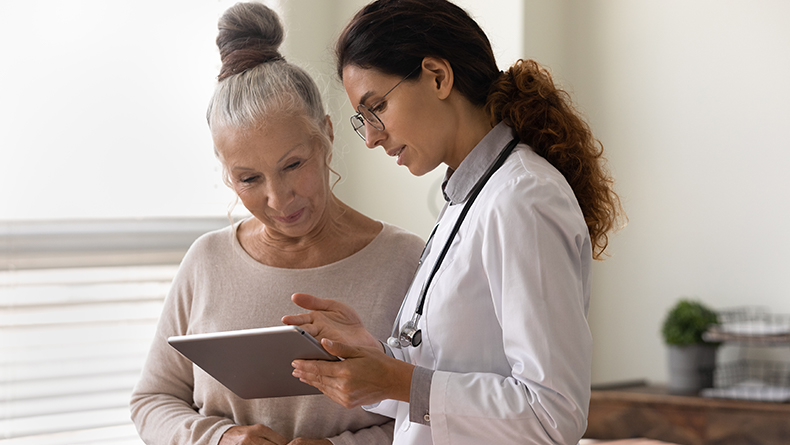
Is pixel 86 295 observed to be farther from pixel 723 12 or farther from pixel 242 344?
pixel 723 12

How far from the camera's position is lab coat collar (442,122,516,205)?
44.9 inches

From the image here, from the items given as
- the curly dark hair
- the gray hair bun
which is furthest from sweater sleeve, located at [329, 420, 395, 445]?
the gray hair bun

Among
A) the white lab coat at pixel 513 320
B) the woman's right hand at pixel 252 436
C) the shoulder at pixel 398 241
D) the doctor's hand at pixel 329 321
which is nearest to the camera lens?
the white lab coat at pixel 513 320

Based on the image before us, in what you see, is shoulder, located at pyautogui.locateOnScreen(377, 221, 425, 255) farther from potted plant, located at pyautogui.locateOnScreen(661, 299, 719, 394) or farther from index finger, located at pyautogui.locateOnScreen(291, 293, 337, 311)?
potted plant, located at pyautogui.locateOnScreen(661, 299, 719, 394)

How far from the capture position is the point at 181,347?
1130mm

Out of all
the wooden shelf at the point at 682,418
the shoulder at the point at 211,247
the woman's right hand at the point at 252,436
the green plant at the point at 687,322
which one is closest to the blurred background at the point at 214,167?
the green plant at the point at 687,322

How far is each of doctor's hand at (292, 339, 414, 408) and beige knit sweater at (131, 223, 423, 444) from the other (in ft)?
1.29

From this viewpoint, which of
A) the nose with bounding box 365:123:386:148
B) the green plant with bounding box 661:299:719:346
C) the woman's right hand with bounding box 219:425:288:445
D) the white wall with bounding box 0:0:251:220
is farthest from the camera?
the green plant with bounding box 661:299:719:346

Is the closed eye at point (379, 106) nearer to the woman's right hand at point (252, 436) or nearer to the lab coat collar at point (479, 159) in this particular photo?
the lab coat collar at point (479, 159)

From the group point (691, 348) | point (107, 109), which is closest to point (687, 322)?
point (691, 348)

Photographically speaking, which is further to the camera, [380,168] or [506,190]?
[380,168]

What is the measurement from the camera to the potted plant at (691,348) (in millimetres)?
2803

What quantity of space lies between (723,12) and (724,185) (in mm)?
767

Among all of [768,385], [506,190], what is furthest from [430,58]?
[768,385]
